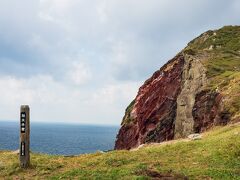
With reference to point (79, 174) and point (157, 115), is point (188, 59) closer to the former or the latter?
point (157, 115)

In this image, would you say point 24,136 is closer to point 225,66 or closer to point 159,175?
point 159,175

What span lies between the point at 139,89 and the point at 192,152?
163ft

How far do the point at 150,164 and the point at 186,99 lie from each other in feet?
128

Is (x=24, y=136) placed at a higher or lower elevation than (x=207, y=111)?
lower

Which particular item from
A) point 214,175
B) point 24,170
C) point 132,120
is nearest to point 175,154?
point 214,175

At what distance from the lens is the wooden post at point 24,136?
27258mm

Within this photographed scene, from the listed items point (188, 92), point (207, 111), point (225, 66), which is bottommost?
point (207, 111)

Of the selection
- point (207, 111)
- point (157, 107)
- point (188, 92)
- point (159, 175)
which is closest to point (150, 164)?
point (159, 175)

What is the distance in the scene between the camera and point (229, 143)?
3023 cm

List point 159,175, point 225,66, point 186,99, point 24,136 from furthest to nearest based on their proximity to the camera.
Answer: point 225,66
point 186,99
point 24,136
point 159,175

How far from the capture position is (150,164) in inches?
1049

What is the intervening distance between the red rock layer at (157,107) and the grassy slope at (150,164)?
34.3 meters

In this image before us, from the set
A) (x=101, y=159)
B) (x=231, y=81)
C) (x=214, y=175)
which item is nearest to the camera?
(x=214, y=175)

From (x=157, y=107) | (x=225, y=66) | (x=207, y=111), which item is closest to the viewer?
(x=207, y=111)
